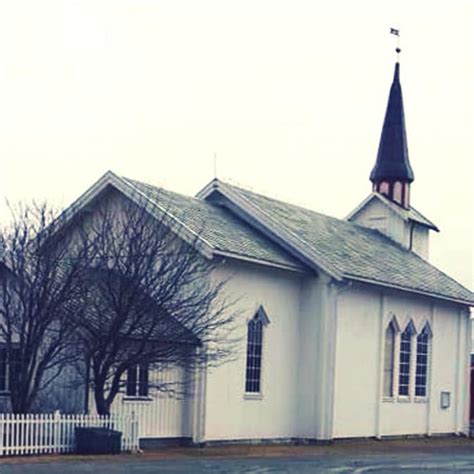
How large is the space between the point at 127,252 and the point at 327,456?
7.99 meters

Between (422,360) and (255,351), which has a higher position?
(255,351)

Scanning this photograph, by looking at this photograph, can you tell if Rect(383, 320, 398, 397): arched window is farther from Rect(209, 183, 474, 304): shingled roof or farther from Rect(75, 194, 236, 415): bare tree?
Rect(75, 194, 236, 415): bare tree

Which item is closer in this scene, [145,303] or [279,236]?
[145,303]

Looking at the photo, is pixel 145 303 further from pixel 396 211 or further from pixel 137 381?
pixel 396 211

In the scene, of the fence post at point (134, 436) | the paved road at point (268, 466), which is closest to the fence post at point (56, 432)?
the paved road at point (268, 466)

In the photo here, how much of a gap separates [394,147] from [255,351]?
18.2 meters

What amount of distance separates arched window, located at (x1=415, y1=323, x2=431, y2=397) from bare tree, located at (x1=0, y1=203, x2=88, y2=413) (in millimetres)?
17858

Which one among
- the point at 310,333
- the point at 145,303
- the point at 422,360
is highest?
the point at 145,303

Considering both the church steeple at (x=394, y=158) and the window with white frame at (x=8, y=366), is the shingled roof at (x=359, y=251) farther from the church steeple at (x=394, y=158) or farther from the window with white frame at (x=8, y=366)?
the window with white frame at (x=8, y=366)

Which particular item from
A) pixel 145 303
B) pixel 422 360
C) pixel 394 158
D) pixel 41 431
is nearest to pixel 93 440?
pixel 41 431

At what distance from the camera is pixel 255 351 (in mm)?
35750

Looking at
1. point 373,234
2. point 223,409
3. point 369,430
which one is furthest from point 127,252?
point 373,234

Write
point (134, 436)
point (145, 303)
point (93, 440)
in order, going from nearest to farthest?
point (93, 440), point (134, 436), point (145, 303)

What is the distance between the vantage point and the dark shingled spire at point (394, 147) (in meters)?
50.0
